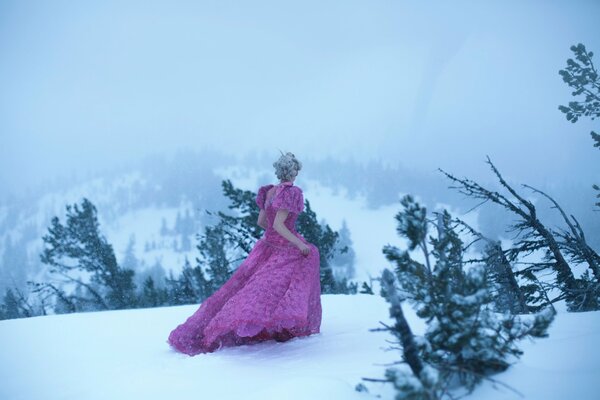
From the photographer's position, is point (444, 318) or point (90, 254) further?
point (90, 254)

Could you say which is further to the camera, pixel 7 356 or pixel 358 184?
pixel 358 184

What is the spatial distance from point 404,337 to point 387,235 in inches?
4197

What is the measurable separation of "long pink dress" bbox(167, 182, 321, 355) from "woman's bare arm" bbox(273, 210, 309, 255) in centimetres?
9

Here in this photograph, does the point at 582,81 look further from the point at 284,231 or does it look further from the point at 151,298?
the point at 151,298

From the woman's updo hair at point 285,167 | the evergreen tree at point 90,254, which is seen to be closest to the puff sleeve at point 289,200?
the woman's updo hair at point 285,167

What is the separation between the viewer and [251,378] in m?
2.82

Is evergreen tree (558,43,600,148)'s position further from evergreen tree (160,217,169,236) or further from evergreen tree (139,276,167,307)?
evergreen tree (160,217,169,236)

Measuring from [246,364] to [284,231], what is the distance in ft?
4.51

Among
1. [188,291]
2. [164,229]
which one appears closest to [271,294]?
[188,291]

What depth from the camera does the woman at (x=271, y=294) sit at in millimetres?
3523

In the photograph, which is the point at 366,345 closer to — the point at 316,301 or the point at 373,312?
the point at 316,301

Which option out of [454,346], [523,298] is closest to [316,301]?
[454,346]

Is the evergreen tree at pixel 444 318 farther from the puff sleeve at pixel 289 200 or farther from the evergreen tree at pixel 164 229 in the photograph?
the evergreen tree at pixel 164 229

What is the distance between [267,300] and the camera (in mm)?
3625
